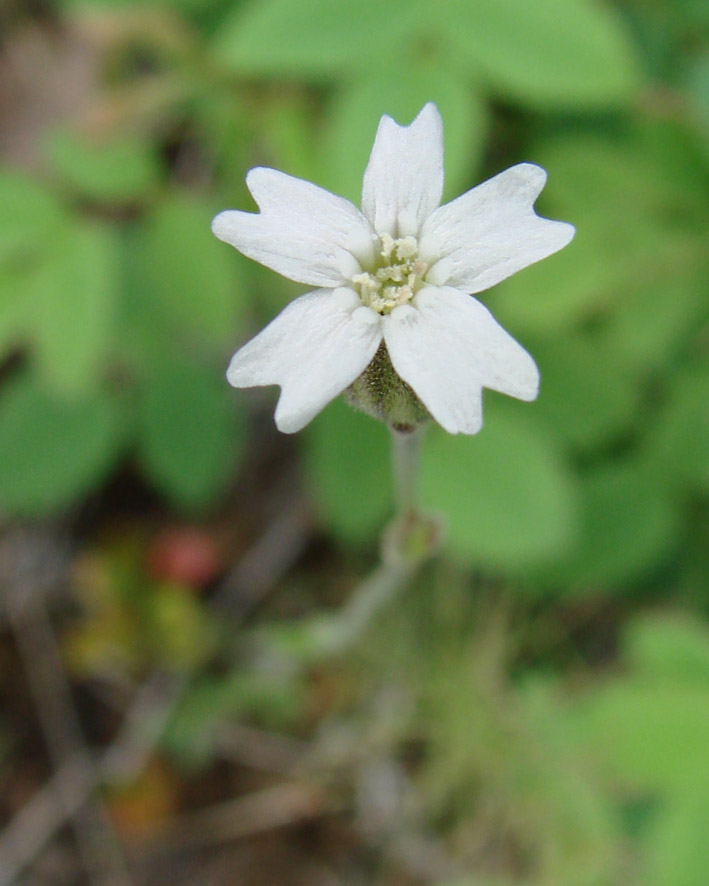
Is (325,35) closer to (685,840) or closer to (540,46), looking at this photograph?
(540,46)

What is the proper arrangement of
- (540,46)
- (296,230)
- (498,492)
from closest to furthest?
(296,230) < (540,46) < (498,492)

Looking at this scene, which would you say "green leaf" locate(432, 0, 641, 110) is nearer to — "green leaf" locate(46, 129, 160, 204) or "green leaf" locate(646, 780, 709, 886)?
"green leaf" locate(46, 129, 160, 204)

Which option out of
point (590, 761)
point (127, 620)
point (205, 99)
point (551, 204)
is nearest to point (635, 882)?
point (590, 761)

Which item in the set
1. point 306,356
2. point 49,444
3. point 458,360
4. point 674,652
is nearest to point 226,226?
point 306,356

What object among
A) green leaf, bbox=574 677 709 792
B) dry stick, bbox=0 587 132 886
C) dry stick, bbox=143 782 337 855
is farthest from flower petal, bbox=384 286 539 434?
dry stick, bbox=0 587 132 886

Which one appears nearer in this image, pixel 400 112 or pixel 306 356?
pixel 306 356

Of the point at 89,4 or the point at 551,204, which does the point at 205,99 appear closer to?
the point at 89,4

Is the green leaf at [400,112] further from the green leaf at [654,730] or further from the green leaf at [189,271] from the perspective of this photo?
the green leaf at [654,730]
